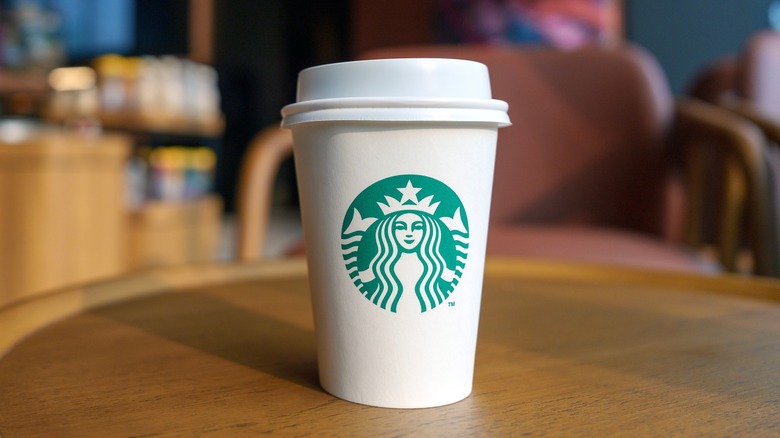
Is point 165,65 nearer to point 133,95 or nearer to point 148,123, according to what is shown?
point 133,95

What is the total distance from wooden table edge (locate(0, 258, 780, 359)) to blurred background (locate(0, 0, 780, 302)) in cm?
166

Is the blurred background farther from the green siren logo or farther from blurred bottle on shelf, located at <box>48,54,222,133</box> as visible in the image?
the green siren logo

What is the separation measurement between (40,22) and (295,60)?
134 inches

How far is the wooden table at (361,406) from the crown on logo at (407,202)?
13cm

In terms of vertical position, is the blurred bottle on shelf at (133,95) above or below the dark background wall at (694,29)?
below

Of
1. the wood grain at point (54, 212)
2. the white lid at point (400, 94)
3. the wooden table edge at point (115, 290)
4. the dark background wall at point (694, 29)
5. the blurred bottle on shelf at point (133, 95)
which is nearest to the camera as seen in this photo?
the white lid at point (400, 94)

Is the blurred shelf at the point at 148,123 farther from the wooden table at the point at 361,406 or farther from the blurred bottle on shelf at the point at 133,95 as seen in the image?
the wooden table at the point at 361,406

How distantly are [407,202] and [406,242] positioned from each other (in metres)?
0.02

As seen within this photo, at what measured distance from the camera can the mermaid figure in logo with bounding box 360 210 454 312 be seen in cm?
41

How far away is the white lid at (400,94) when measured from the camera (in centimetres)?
38

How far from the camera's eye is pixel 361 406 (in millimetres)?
423

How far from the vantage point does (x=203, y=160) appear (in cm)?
411

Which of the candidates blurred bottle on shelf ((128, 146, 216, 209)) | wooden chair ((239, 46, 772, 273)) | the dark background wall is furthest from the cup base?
the dark background wall

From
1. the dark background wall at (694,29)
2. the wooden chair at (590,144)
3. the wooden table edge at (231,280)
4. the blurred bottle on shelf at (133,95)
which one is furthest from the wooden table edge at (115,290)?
the dark background wall at (694,29)
